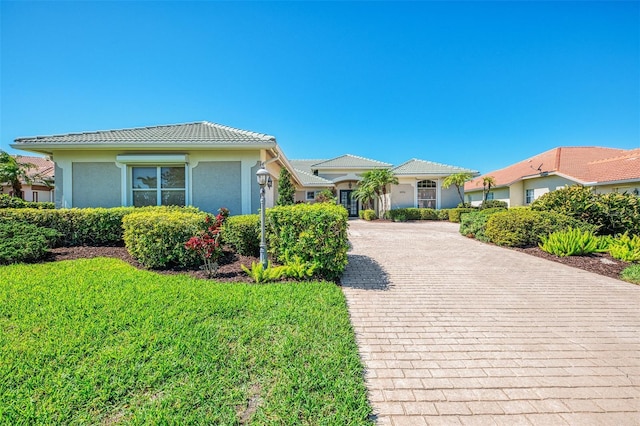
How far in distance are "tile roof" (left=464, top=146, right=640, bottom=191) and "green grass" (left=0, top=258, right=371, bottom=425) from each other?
19.9m

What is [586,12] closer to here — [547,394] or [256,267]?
[547,394]

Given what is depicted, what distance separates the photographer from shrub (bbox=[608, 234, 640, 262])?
24.6 ft

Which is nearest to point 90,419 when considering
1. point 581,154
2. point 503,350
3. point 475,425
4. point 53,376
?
point 53,376

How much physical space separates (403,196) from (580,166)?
1325 cm

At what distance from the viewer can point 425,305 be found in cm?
483

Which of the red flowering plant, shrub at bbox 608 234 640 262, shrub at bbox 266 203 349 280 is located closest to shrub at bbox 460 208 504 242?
shrub at bbox 608 234 640 262

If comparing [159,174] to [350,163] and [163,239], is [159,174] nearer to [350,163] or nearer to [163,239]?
[163,239]

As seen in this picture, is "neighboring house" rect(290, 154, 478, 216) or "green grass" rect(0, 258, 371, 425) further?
"neighboring house" rect(290, 154, 478, 216)

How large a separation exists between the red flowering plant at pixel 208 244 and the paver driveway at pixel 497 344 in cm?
301

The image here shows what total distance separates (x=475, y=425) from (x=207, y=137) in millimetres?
9866

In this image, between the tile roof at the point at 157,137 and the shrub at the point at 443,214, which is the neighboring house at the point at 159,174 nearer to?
the tile roof at the point at 157,137

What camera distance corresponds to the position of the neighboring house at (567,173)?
15.5 m

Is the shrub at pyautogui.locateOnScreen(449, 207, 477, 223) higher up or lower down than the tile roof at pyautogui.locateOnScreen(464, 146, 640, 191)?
lower down

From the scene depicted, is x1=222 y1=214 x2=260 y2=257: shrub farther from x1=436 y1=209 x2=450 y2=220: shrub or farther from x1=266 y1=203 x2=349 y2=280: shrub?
x1=436 y1=209 x2=450 y2=220: shrub
